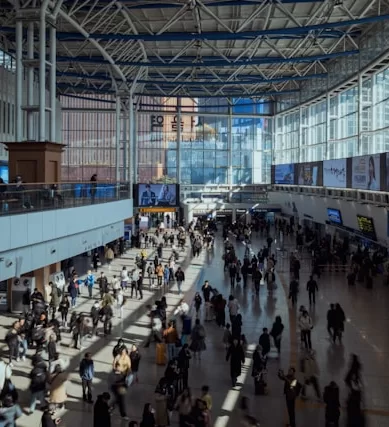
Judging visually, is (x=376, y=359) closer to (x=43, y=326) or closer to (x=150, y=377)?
(x=150, y=377)

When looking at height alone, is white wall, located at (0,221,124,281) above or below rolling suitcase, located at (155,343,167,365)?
above

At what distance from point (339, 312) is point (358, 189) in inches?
535

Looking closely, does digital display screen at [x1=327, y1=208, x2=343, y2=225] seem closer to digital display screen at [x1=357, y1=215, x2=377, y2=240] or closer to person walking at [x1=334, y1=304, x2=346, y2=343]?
digital display screen at [x1=357, y1=215, x2=377, y2=240]

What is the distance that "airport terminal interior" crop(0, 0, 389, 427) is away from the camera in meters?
9.65

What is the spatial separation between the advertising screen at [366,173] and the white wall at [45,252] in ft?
37.7

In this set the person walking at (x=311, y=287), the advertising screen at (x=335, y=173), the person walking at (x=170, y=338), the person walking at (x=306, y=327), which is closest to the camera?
the person walking at (x=170, y=338)

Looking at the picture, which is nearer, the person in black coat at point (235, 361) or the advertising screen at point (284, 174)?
the person in black coat at point (235, 361)

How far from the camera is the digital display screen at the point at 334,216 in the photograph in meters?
30.8

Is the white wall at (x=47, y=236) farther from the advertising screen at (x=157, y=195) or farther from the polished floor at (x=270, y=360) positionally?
the advertising screen at (x=157, y=195)

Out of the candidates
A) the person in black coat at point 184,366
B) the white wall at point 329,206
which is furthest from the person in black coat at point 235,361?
the white wall at point 329,206

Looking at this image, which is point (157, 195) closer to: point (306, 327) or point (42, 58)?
point (42, 58)

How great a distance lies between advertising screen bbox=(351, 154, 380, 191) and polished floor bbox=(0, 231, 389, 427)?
4542mm

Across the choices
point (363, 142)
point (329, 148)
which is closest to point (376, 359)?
point (363, 142)

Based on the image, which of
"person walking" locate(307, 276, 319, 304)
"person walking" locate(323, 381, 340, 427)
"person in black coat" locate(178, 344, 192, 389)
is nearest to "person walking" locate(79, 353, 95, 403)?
"person in black coat" locate(178, 344, 192, 389)
